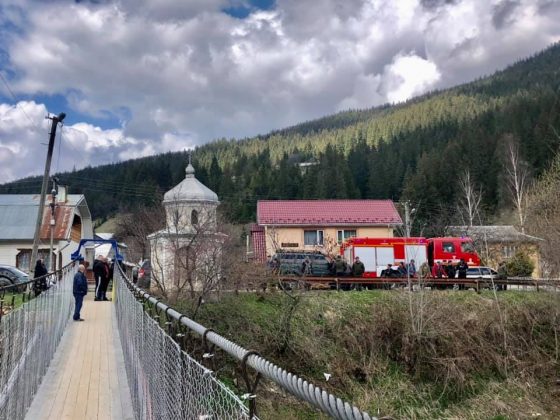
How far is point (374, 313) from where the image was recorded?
25.6 metres

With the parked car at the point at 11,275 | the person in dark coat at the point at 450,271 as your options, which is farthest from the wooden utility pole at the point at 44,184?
the person in dark coat at the point at 450,271

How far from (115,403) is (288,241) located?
36.2 m

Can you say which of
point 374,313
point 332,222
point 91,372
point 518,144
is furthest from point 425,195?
point 91,372

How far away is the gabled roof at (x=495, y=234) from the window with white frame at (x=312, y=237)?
1111 cm

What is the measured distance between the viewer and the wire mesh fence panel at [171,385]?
9.28 feet

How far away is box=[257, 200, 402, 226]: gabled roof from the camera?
44.5m

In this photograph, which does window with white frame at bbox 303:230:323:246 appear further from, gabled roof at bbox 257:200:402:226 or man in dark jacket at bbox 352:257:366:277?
man in dark jacket at bbox 352:257:366:277

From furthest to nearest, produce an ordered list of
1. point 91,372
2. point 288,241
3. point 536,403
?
point 288,241 < point 536,403 < point 91,372

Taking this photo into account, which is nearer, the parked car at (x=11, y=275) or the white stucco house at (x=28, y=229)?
the parked car at (x=11, y=275)

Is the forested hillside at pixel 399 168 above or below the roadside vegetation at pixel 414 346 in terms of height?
above

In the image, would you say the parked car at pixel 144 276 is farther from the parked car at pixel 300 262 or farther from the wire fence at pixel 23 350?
the wire fence at pixel 23 350

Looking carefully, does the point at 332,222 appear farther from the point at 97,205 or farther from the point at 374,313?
the point at 97,205

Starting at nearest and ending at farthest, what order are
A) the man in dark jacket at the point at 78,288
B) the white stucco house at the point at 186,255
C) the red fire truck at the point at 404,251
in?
the man in dark jacket at the point at 78,288, the white stucco house at the point at 186,255, the red fire truck at the point at 404,251

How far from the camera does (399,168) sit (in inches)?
3600
